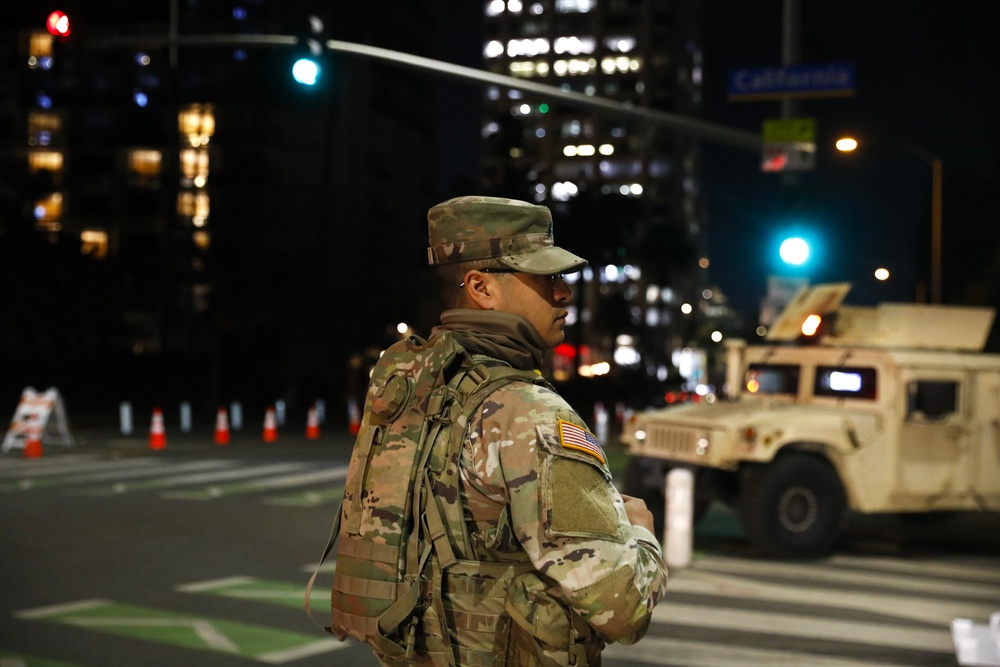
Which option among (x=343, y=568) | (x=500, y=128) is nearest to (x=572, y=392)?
(x=500, y=128)

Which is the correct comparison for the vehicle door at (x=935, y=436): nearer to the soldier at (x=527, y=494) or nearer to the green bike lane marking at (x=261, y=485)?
the green bike lane marking at (x=261, y=485)

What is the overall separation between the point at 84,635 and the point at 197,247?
110ft

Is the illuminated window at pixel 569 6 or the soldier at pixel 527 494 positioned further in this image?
the illuminated window at pixel 569 6

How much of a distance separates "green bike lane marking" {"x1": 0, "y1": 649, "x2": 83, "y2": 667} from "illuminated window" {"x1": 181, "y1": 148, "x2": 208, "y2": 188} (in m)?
59.5

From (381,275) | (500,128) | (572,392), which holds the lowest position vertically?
(572,392)

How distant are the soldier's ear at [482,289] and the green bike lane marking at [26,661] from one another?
496 cm

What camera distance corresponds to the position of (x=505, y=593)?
96.0 inches

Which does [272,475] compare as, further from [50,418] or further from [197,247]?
[197,247]

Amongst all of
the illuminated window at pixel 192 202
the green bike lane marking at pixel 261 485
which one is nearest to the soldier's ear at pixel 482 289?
the green bike lane marking at pixel 261 485

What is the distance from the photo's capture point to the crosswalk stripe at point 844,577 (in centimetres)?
938

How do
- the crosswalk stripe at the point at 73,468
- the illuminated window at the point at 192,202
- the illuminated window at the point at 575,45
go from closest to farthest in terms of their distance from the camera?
the crosswalk stripe at the point at 73,468 < the illuminated window at the point at 192,202 < the illuminated window at the point at 575,45

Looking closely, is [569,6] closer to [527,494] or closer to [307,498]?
[307,498]

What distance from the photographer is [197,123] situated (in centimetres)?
6406

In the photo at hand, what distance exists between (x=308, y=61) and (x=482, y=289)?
406 inches
